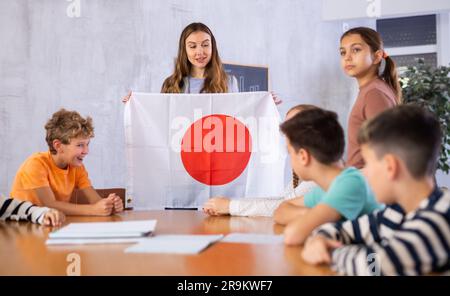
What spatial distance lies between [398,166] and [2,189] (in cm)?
351

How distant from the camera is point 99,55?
4.48 meters

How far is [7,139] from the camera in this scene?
13.3 feet

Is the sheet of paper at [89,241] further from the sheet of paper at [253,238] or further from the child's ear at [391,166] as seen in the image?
the child's ear at [391,166]

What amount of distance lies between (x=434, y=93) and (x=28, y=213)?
4.54m

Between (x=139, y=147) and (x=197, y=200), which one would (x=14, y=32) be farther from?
(x=197, y=200)

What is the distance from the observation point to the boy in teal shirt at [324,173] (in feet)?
4.79

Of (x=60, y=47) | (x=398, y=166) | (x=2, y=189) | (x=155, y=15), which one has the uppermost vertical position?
(x=155, y=15)

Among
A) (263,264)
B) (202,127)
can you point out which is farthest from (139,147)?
(263,264)

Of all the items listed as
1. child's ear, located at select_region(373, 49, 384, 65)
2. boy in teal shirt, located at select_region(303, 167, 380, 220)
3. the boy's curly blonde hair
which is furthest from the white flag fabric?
boy in teal shirt, located at select_region(303, 167, 380, 220)

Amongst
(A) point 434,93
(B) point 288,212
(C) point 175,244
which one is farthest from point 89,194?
(A) point 434,93

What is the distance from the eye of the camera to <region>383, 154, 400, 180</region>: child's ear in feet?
3.80

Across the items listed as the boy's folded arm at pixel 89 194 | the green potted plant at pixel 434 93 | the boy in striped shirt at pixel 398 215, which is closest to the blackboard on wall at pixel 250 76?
the green potted plant at pixel 434 93

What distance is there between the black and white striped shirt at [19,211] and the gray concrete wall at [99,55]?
1952mm

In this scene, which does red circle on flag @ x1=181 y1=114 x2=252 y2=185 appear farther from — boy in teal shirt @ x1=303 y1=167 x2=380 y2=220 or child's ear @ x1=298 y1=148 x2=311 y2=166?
boy in teal shirt @ x1=303 y1=167 x2=380 y2=220
